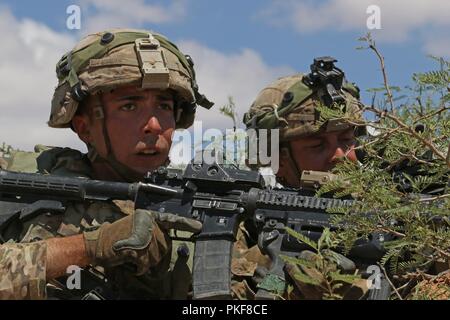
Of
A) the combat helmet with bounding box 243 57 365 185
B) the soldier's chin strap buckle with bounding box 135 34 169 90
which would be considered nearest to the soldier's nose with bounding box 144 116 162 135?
the soldier's chin strap buckle with bounding box 135 34 169 90

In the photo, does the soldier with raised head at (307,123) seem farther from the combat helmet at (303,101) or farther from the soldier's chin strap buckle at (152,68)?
the soldier's chin strap buckle at (152,68)

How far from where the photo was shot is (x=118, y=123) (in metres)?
5.61

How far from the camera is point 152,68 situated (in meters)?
5.58

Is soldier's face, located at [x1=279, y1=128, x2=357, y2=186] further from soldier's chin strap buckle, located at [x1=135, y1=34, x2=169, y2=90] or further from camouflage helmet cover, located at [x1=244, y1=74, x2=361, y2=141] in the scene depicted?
soldier's chin strap buckle, located at [x1=135, y1=34, x2=169, y2=90]

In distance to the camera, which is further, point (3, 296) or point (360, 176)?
point (3, 296)

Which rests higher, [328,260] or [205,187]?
[205,187]

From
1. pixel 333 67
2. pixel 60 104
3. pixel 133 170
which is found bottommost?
pixel 133 170

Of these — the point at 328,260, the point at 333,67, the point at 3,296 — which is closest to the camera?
the point at 328,260

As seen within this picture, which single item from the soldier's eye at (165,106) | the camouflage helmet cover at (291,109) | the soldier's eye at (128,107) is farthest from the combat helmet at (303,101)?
the soldier's eye at (128,107)

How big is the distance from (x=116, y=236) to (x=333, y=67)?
2.80 metres

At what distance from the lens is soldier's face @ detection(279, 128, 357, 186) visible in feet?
22.2

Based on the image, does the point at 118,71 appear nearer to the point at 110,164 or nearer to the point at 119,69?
the point at 119,69
